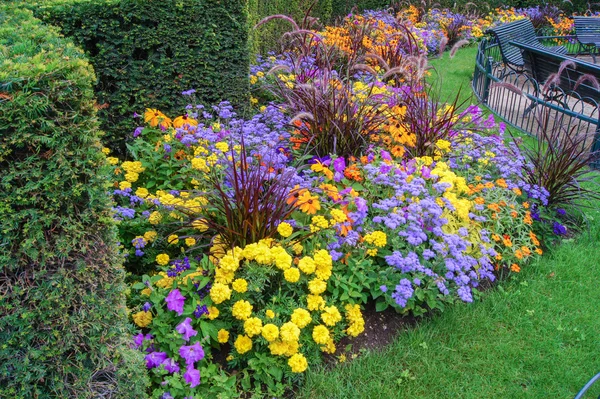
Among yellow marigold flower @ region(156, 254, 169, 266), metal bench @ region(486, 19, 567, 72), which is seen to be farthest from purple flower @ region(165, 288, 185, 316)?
metal bench @ region(486, 19, 567, 72)

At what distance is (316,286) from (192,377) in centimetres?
79

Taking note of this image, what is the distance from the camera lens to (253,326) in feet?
8.87

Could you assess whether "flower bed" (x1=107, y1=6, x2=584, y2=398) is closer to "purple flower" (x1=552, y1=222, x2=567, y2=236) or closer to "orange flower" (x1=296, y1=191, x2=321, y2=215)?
"orange flower" (x1=296, y1=191, x2=321, y2=215)

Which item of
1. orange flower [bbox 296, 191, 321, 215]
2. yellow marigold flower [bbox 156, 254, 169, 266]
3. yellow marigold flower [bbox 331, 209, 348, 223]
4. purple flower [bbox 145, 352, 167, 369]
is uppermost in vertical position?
orange flower [bbox 296, 191, 321, 215]

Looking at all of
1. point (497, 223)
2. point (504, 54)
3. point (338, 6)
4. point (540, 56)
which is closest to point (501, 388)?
point (497, 223)

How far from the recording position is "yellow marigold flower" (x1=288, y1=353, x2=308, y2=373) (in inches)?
106

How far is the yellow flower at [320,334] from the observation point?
111 inches

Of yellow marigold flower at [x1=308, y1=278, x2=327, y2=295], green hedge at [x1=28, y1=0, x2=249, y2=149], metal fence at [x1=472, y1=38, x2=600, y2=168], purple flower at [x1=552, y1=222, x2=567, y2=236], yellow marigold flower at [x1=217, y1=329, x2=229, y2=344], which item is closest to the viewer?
yellow marigold flower at [x1=217, y1=329, x2=229, y2=344]

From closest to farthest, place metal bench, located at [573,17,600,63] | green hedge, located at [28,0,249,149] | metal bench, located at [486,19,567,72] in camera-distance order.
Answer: green hedge, located at [28,0,249,149] → metal bench, located at [486,19,567,72] → metal bench, located at [573,17,600,63]

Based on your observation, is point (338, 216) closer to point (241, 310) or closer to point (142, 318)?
point (241, 310)

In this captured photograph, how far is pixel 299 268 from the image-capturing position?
120 inches

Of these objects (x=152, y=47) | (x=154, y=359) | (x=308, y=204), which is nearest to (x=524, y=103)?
(x=152, y=47)

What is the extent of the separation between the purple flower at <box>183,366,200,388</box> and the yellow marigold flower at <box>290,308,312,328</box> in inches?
21.6

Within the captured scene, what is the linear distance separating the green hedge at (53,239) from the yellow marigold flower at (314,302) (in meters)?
1.04
